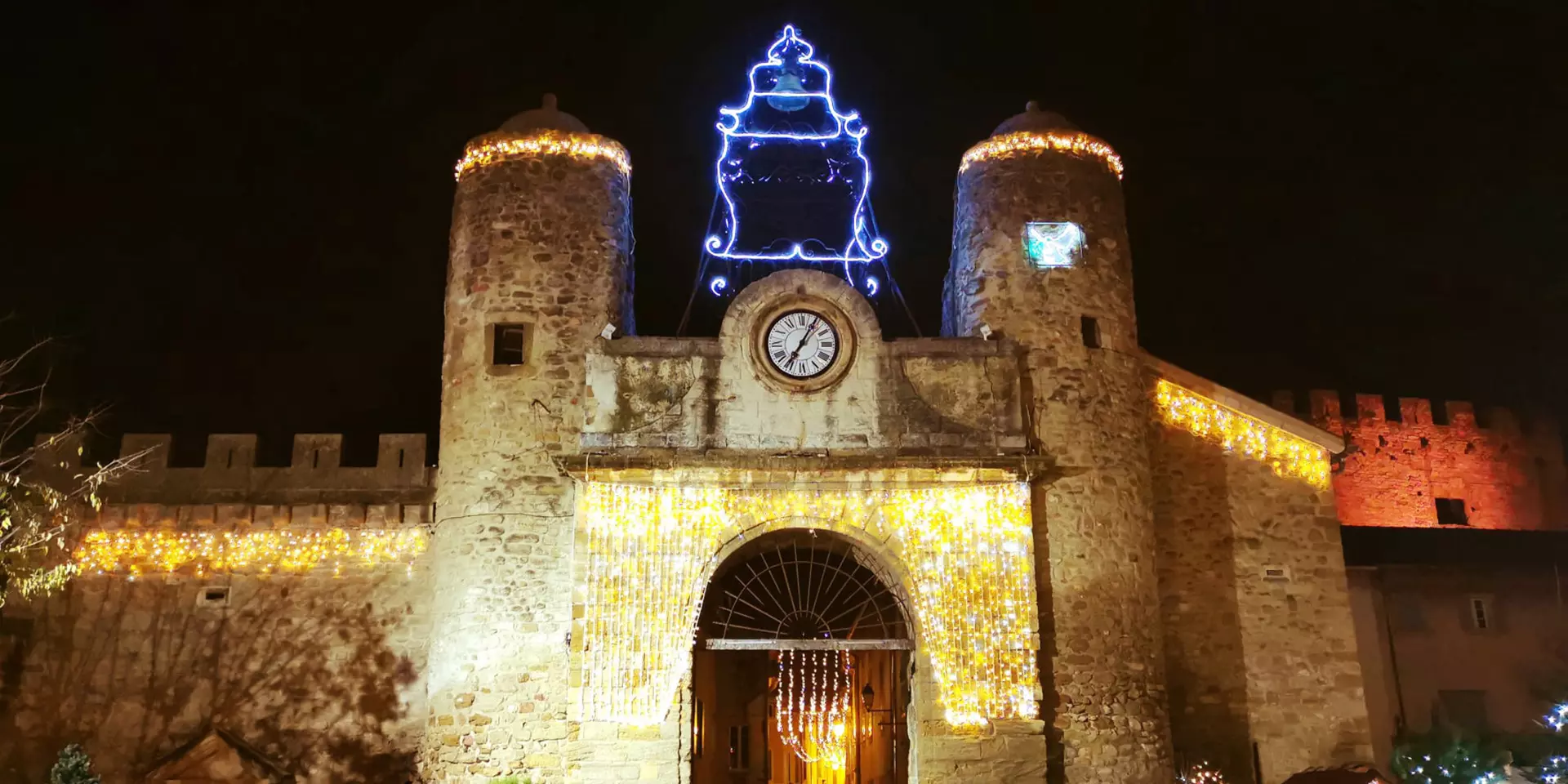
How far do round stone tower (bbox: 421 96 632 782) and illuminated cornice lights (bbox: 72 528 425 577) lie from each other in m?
1.13

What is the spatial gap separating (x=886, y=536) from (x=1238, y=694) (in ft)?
19.5

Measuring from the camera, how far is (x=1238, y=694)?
17312 millimetres

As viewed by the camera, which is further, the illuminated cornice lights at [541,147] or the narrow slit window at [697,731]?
the illuminated cornice lights at [541,147]

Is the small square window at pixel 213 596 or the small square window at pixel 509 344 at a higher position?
the small square window at pixel 509 344

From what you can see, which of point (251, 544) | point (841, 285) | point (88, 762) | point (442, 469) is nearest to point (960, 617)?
point (841, 285)

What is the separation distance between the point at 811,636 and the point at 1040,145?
7784mm

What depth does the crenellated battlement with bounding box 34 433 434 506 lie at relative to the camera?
57.7ft

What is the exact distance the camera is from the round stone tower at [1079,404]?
15703 mm

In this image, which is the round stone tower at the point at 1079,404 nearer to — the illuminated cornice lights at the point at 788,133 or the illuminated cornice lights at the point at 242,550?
the illuminated cornice lights at the point at 788,133

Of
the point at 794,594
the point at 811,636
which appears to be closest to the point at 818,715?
the point at 794,594

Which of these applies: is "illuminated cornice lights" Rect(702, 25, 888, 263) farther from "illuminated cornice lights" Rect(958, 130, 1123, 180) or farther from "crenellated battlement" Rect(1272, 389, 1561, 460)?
"crenellated battlement" Rect(1272, 389, 1561, 460)

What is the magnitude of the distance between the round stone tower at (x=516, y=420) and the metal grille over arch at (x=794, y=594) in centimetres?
216

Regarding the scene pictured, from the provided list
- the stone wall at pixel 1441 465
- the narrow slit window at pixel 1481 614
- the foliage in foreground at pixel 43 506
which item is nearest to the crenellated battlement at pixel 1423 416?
the stone wall at pixel 1441 465

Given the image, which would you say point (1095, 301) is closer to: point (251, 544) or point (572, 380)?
point (572, 380)
